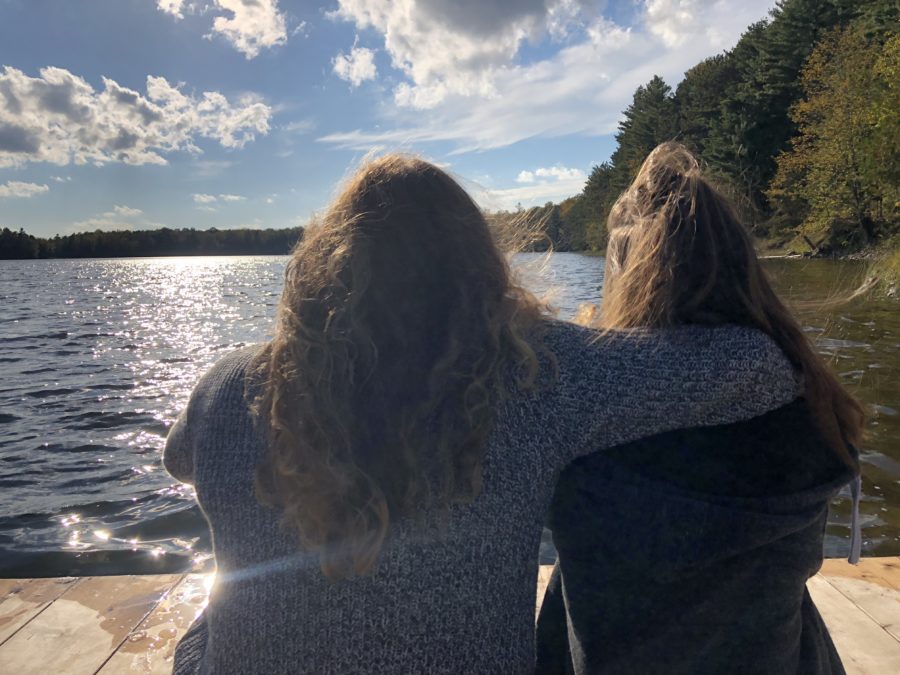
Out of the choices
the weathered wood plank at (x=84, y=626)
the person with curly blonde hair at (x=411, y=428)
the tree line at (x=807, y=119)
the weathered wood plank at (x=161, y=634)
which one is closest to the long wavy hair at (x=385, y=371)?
the person with curly blonde hair at (x=411, y=428)

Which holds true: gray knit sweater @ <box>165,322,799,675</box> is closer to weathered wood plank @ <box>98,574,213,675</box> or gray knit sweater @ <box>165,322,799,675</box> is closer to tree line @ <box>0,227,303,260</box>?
weathered wood plank @ <box>98,574,213,675</box>

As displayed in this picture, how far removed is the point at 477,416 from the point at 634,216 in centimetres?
77

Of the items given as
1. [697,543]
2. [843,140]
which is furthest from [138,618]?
[843,140]

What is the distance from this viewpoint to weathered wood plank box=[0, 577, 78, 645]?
2578 millimetres

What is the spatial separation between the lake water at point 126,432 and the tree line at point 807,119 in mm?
10511

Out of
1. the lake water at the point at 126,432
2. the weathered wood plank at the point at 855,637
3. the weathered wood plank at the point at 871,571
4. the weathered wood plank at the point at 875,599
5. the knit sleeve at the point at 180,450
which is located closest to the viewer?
the knit sleeve at the point at 180,450

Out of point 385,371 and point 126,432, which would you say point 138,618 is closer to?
point 385,371

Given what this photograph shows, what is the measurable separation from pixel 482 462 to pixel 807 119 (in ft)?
113

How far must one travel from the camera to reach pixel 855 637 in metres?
2.41

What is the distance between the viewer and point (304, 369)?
119 centimetres

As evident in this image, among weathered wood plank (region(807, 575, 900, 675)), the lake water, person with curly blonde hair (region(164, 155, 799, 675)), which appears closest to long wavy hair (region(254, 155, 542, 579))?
person with curly blonde hair (region(164, 155, 799, 675))

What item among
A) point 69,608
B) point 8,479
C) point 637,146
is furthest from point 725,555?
point 637,146

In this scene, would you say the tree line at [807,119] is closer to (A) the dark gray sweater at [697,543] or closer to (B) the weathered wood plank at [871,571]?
(B) the weathered wood plank at [871,571]

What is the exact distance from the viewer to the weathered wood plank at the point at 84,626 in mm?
2336
